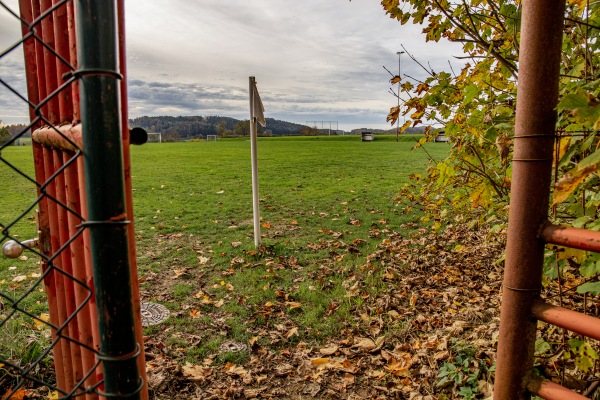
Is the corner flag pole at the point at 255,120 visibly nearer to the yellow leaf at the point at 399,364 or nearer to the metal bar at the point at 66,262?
the yellow leaf at the point at 399,364

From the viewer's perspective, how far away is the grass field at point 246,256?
12.5 ft

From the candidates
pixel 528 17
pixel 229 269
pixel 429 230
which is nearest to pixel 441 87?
pixel 528 17

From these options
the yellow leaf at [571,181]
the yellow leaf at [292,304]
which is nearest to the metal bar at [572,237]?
the yellow leaf at [571,181]

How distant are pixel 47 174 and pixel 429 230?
244 inches

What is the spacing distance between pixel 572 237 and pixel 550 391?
554 millimetres

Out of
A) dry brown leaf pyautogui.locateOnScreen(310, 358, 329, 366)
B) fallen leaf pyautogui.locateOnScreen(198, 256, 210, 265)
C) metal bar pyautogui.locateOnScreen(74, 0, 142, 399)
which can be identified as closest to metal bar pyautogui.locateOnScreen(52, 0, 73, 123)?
metal bar pyautogui.locateOnScreen(74, 0, 142, 399)

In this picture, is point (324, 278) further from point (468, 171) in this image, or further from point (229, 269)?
point (468, 171)

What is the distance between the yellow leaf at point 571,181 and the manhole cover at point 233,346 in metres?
2.93

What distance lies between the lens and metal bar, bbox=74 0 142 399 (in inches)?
36.2

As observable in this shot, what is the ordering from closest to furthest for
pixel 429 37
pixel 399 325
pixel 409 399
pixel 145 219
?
pixel 409 399 → pixel 429 37 → pixel 399 325 → pixel 145 219

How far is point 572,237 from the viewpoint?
1.17 m

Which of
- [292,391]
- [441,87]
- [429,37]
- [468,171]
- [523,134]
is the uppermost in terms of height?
[429,37]

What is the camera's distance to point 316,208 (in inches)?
352

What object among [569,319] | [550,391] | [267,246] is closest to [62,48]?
[569,319]
